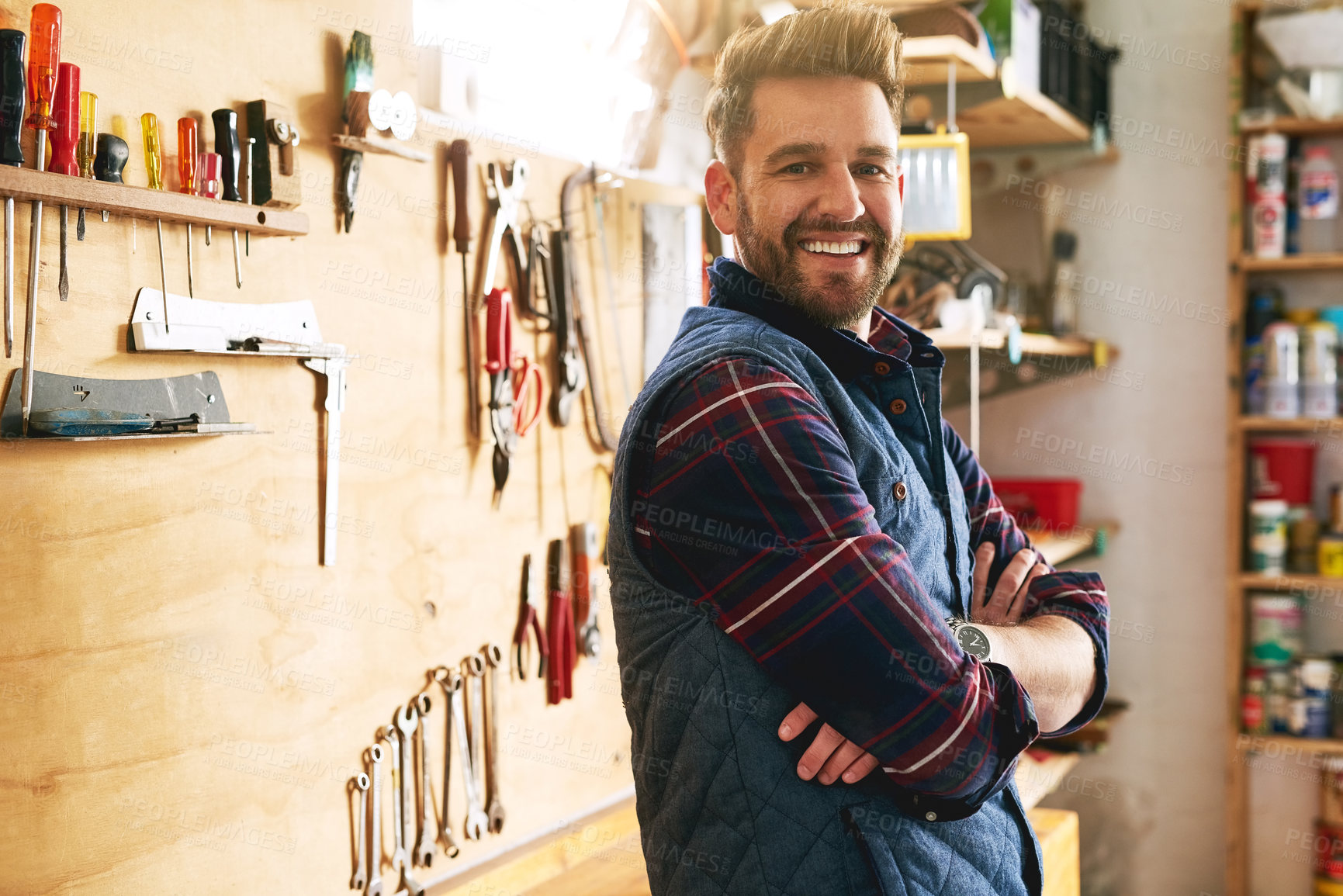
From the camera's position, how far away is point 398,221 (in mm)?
1657

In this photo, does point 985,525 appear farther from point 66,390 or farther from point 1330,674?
point 1330,674

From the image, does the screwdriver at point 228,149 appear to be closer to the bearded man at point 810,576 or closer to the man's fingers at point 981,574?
the bearded man at point 810,576

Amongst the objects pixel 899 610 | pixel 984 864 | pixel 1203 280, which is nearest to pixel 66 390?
pixel 899 610

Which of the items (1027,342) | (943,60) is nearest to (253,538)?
(943,60)

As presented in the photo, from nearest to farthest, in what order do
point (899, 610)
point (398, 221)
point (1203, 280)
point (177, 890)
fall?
1. point (899, 610)
2. point (177, 890)
3. point (398, 221)
4. point (1203, 280)

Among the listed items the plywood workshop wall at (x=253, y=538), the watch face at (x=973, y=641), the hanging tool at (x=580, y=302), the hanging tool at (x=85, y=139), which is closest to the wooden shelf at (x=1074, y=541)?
the hanging tool at (x=580, y=302)

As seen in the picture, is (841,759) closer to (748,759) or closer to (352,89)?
(748,759)

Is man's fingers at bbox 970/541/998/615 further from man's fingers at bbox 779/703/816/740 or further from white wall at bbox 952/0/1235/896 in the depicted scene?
white wall at bbox 952/0/1235/896

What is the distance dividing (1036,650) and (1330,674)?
82.7 inches

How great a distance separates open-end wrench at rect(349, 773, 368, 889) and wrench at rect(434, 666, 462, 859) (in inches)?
5.8

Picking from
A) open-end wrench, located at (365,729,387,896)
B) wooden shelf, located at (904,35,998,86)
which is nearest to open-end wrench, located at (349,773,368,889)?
open-end wrench, located at (365,729,387,896)

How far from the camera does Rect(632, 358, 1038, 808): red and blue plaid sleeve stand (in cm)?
97

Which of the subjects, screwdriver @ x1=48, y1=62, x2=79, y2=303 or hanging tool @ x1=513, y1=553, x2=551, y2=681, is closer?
screwdriver @ x1=48, y1=62, x2=79, y2=303

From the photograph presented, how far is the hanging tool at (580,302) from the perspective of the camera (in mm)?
1915
